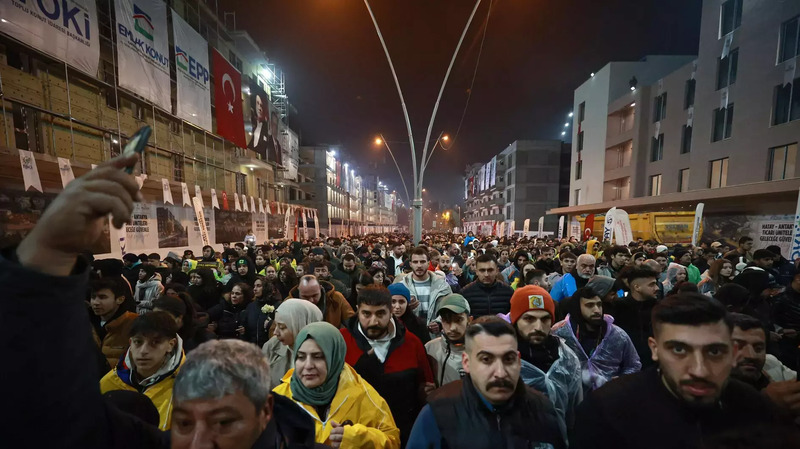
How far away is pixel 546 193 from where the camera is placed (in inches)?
2235

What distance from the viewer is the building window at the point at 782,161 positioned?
17812 millimetres

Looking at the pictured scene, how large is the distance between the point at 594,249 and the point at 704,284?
7.68m

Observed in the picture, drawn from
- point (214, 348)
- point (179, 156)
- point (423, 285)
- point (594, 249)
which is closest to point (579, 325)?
point (423, 285)

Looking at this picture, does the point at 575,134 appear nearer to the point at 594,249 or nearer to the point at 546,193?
the point at 546,193

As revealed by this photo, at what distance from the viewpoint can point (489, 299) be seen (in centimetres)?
539

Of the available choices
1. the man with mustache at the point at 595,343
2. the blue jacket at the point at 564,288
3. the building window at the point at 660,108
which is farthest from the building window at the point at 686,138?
the man with mustache at the point at 595,343

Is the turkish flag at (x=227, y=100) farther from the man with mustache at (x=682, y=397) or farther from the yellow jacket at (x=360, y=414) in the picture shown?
the man with mustache at (x=682, y=397)

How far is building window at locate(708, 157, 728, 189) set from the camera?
22.5 m

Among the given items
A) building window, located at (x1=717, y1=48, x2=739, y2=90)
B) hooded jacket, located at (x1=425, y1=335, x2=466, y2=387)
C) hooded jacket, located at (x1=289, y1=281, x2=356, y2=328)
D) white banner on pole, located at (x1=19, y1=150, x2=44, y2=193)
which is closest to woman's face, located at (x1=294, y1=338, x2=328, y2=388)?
hooded jacket, located at (x1=425, y1=335, x2=466, y2=387)

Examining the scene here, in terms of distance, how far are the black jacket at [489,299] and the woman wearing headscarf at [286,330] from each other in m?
2.75

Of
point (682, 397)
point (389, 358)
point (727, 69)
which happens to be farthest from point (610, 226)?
point (727, 69)

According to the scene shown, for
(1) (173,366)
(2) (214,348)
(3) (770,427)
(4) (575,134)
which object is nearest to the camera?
(2) (214,348)

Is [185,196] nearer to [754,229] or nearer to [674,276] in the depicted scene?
[674,276]

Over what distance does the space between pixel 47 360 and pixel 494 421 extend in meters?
2.16
